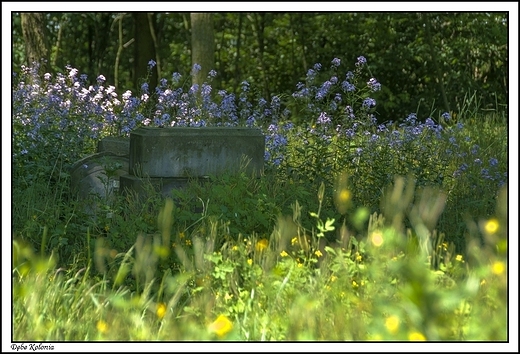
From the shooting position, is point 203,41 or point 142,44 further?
point 142,44

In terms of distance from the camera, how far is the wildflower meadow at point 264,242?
10.5 feet

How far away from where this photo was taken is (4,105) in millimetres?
4363

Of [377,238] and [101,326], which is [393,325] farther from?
[101,326]

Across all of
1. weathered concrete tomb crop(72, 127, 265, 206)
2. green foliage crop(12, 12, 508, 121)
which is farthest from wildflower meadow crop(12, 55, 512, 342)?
green foliage crop(12, 12, 508, 121)

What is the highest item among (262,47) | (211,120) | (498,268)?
(262,47)

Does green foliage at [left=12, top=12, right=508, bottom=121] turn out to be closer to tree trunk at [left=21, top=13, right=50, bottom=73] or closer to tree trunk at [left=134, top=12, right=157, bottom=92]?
tree trunk at [left=134, top=12, right=157, bottom=92]

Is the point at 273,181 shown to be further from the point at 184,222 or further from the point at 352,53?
the point at 352,53

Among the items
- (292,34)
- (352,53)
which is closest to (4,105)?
(352,53)

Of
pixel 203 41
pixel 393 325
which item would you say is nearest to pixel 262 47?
pixel 203 41

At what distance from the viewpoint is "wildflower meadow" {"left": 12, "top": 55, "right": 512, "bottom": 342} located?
319 centimetres

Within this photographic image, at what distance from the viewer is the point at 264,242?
181 inches

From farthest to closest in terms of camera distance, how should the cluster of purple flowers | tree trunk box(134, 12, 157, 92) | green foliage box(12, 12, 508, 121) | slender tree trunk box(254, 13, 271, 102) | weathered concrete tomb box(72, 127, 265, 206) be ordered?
slender tree trunk box(254, 13, 271, 102)
tree trunk box(134, 12, 157, 92)
green foliage box(12, 12, 508, 121)
the cluster of purple flowers
weathered concrete tomb box(72, 127, 265, 206)

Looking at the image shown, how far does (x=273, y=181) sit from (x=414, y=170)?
1.17 meters

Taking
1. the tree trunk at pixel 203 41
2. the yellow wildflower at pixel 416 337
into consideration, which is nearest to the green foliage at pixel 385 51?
the tree trunk at pixel 203 41
